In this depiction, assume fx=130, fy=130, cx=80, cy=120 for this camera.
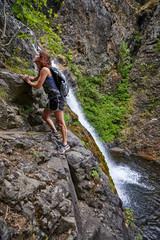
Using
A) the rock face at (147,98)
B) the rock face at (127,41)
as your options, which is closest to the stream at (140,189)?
the rock face at (147,98)

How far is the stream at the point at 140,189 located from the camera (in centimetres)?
463

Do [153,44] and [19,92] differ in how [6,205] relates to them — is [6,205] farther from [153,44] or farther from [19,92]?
[153,44]

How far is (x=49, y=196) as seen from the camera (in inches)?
73.2

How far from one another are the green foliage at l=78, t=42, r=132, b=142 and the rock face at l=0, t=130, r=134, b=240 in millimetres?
8376

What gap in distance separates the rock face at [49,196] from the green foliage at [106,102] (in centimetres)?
838

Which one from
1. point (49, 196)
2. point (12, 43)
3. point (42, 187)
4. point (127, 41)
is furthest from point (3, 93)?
point (127, 41)

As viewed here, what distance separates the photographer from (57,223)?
1.72 metres

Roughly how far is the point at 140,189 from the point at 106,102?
355 inches

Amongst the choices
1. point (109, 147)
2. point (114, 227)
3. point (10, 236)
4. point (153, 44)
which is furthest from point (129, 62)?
point (10, 236)

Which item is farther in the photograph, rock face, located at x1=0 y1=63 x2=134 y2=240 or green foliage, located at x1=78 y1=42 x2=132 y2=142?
green foliage, located at x1=78 y1=42 x2=132 y2=142

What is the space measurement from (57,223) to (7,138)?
154 centimetres

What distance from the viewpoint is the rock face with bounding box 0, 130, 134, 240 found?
1449mm

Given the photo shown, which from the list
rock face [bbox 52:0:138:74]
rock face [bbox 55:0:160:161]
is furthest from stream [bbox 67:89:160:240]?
rock face [bbox 52:0:138:74]

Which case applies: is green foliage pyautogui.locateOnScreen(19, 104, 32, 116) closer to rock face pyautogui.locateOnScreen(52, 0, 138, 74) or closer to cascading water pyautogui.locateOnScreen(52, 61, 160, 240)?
cascading water pyautogui.locateOnScreen(52, 61, 160, 240)
